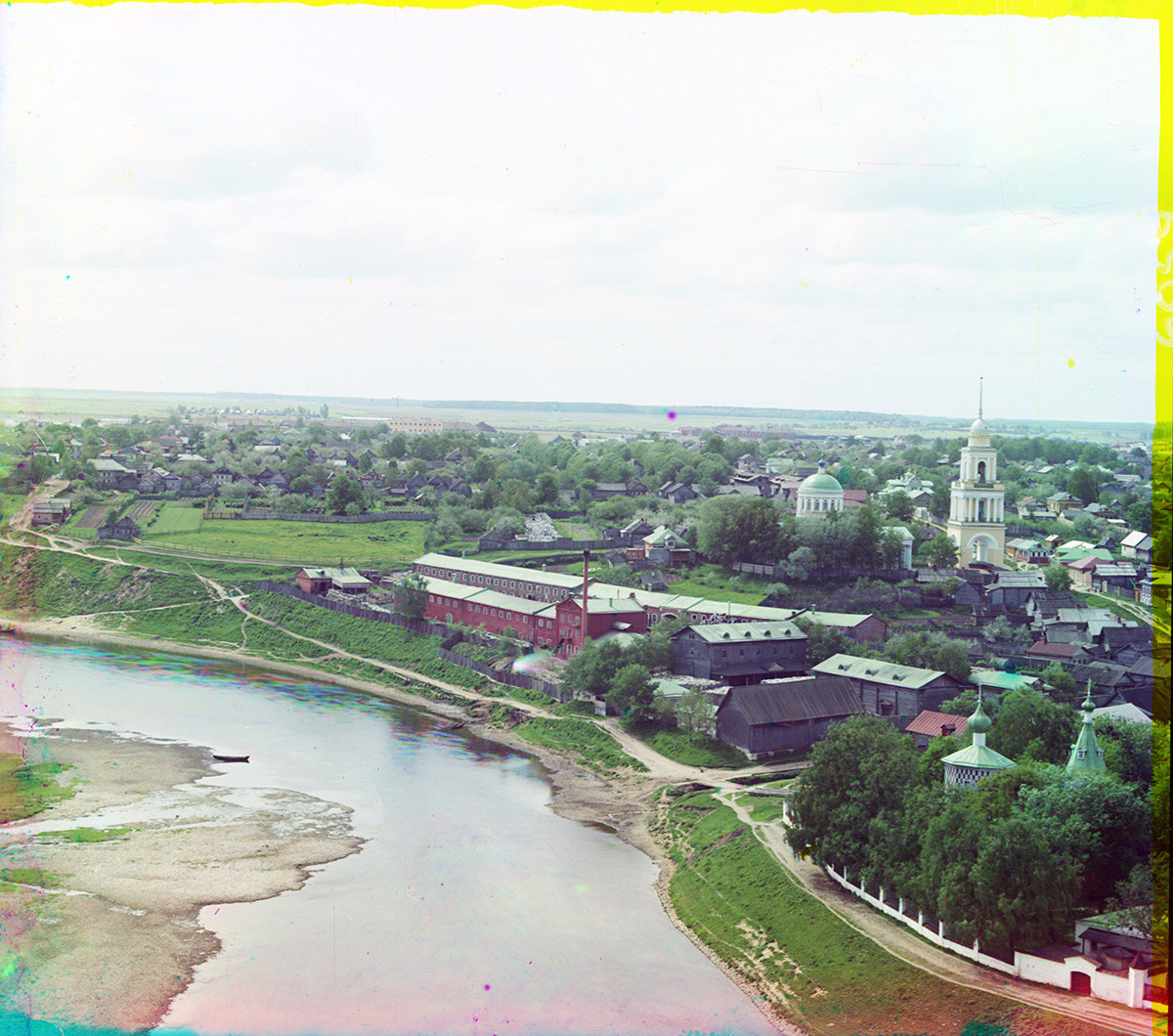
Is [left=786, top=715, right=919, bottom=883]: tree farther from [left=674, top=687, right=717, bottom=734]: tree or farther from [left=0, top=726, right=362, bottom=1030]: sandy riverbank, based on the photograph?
[left=0, top=726, right=362, bottom=1030]: sandy riverbank

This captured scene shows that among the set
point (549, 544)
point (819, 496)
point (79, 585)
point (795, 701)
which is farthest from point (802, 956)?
point (819, 496)

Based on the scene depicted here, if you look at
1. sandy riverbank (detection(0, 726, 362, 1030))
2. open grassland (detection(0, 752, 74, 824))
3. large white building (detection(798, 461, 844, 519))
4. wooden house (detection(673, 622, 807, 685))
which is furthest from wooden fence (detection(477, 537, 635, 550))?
open grassland (detection(0, 752, 74, 824))

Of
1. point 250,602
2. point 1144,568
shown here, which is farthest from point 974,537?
point 250,602

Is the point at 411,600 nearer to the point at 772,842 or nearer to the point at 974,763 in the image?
the point at 772,842

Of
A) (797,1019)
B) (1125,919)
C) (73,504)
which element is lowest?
(797,1019)

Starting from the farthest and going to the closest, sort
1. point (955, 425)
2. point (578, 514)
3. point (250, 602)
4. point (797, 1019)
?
1. point (955, 425)
2. point (578, 514)
3. point (250, 602)
4. point (797, 1019)

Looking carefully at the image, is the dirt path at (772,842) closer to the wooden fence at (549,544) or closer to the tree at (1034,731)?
the tree at (1034,731)

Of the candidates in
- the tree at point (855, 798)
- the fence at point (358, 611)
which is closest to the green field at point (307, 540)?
Result: the fence at point (358, 611)

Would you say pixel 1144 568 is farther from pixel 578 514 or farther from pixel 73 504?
pixel 73 504
